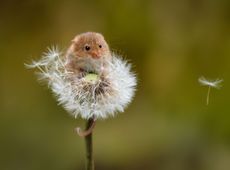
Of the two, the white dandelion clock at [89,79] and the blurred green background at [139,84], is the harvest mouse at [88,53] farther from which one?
the blurred green background at [139,84]

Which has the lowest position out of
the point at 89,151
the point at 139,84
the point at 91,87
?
the point at 89,151

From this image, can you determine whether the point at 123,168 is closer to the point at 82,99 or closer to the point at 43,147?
the point at 43,147

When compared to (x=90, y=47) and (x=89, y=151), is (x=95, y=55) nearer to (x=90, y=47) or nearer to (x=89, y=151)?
(x=90, y=47)

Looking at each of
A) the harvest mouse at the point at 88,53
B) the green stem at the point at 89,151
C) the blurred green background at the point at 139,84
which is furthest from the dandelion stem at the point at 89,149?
the blurred green background at the point at 139,84

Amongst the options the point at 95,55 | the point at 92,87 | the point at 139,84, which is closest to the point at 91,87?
the point at 92,87

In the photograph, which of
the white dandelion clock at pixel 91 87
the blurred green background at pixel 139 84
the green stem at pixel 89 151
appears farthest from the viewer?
the blurred green background at pixel 139 84
